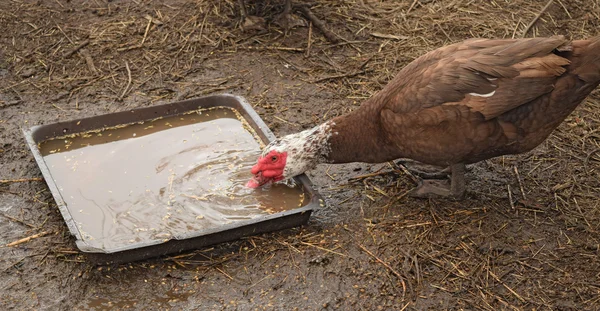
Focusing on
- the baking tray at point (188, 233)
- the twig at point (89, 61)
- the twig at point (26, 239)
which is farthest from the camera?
the twig at point (89, 61)

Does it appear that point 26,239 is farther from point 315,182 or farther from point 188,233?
point 315,182

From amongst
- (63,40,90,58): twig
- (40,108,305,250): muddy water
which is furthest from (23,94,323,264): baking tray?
(63,40,90,58): twig

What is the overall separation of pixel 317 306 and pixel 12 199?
246 centimetres

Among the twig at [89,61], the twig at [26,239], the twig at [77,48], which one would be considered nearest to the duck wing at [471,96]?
the twig at [26,239]

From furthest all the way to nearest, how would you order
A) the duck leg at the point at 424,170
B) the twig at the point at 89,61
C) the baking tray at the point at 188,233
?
the twig at the point at 89,61 < the duck leg at the point at 424,170 < the baking tray at the point at 188,233

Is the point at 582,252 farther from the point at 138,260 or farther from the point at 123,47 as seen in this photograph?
the point at 123,47

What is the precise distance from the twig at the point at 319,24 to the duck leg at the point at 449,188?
2.54 m

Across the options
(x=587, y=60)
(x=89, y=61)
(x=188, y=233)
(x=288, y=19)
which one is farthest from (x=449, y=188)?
(x=89, y=61)

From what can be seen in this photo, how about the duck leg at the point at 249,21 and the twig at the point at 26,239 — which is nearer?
the twig at the point at 26,239

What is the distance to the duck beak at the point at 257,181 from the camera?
499 cm

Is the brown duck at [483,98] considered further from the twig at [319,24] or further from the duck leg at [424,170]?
the twig at [319,24]

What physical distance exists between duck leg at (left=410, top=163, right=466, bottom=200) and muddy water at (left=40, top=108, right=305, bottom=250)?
924mm

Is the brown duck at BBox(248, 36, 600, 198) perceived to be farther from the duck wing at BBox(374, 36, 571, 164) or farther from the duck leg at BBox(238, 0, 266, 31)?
the duck leg at BBox(238, 0, 266, 31)

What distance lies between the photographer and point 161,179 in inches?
200
